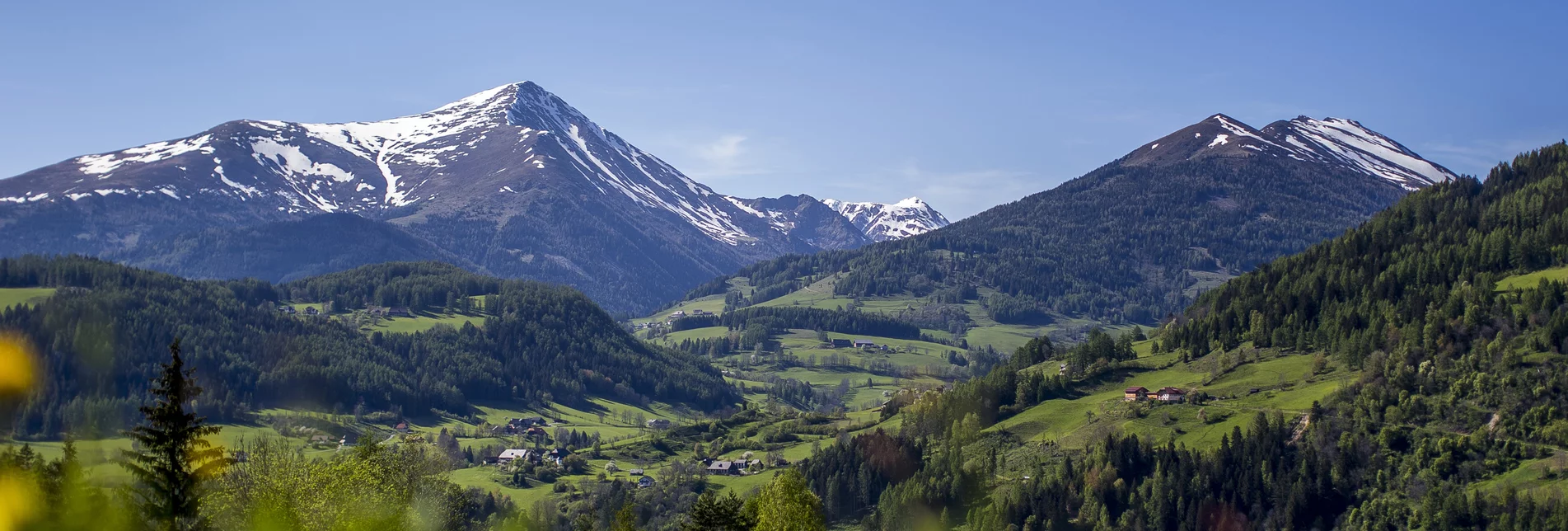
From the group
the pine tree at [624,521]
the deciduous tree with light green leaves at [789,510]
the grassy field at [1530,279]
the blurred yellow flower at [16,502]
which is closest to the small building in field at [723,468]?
the deciduous tree with light green leaves at [789,510]

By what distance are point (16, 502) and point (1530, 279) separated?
184 meters

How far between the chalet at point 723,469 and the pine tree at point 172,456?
142 meters

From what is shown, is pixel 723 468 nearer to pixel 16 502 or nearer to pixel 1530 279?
pixel 1530 279

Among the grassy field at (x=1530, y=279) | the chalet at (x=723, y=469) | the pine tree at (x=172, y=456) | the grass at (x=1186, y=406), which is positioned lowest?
the chalet at (x=723, y=469)

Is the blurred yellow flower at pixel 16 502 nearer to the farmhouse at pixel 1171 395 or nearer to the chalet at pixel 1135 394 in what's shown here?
the chalet at pixel 1135 394

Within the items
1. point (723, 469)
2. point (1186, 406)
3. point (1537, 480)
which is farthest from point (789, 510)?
point (723, 469)

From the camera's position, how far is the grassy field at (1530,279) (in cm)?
17088

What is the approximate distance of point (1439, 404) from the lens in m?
151

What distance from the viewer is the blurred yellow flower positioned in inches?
2402

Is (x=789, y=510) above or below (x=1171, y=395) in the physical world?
above

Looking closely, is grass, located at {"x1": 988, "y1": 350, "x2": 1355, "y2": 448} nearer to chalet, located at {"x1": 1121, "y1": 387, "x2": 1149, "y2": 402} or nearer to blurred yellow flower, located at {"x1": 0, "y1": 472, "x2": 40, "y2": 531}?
chalet, located at {"x1": 1121, "y1": 387, "x2": 1149, "y2": 402}

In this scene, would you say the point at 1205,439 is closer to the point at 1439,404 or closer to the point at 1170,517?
the point at 1170,517

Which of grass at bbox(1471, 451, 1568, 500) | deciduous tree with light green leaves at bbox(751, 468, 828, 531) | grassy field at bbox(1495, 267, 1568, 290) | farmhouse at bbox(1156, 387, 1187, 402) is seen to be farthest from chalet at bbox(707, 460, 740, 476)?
grassy field at bbox(1495, 267, 1568, 290)

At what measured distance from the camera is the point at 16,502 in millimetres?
62312
